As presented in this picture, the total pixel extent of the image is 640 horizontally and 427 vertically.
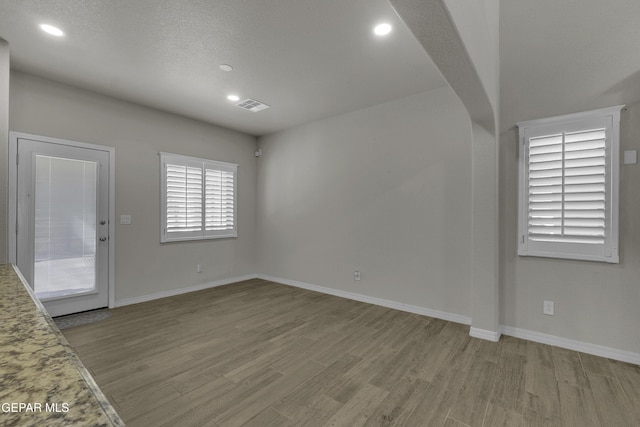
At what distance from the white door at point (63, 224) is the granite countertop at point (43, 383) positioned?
351 cm

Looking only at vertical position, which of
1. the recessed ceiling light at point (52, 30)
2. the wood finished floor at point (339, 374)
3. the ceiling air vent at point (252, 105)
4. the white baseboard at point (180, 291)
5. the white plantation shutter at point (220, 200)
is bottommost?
the wood finished floor at point (339, 374)

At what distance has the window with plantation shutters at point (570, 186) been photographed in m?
2.66

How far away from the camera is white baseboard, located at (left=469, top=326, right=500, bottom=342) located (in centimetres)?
303

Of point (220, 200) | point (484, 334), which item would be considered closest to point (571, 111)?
point (484, 334)

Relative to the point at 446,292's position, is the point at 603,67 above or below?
above

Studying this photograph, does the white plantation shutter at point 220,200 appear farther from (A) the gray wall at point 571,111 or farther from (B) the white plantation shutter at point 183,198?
(A) the gray wall at point 571,111

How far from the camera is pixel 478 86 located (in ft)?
7.50

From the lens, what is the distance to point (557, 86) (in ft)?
9.54

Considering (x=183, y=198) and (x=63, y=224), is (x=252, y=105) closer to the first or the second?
(x=183, y=198)

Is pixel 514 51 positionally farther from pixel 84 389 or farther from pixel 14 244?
pixel 14 244

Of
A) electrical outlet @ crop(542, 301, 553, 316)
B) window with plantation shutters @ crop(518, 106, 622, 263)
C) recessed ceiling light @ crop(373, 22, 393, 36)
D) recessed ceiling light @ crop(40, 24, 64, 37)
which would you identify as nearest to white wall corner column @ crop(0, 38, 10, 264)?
recessed ceiling light @ crop(40, 24, 64, 37)

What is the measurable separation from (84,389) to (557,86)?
3.99 m

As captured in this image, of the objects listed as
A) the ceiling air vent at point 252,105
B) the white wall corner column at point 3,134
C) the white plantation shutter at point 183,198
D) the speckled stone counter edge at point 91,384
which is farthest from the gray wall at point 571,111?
the white wall corner column at point 3,134

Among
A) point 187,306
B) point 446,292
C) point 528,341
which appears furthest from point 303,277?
point 528,341
